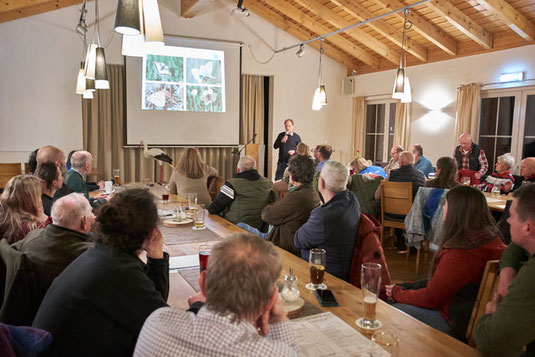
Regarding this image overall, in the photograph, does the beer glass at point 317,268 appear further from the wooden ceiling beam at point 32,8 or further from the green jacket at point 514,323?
the wooden ceiling beam at point 32,8

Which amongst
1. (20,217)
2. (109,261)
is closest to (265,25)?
(20,217)

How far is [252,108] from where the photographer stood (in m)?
9.02

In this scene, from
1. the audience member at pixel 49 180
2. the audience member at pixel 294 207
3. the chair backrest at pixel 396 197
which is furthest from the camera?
the chair backrest at pixel 396 197

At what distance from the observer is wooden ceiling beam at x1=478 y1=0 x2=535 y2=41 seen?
5641 mm

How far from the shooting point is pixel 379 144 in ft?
30.2

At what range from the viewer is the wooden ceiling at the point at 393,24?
6.03 m

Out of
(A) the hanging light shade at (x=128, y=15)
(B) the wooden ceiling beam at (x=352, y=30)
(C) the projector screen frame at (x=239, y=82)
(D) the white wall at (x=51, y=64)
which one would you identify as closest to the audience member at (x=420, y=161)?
(B) the wooden ceiling beam at (x=352, y=30)

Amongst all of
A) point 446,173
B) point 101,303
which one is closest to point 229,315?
point 101,303

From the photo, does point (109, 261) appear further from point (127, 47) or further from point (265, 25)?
point (265, 25)

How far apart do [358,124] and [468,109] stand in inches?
109

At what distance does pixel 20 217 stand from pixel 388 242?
14.9 feet

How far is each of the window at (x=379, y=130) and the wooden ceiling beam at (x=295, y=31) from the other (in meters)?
1.17

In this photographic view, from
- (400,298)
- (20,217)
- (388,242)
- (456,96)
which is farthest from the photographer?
(456,96)

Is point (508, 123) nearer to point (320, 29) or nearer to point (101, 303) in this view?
point (320, 29)
